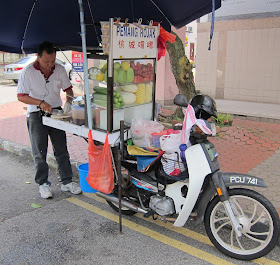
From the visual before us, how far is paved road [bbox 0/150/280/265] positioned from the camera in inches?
109

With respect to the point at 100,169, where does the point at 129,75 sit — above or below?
above

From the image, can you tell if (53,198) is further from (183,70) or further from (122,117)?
(183,70)

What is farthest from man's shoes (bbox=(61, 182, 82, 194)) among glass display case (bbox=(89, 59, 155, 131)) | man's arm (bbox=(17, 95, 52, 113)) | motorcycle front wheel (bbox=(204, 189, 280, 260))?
motorcycle front wheel (bbox=(204, 189, 280, 260))

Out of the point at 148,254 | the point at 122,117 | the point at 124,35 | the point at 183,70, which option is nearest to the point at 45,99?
the point at 122,117

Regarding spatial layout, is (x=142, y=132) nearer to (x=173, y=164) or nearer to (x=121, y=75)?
(x=173, y=164)

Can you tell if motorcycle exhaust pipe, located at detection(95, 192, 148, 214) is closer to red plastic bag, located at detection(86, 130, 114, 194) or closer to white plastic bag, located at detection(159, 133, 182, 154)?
red plastic bag, located at detection(86, 130, 114, 194)

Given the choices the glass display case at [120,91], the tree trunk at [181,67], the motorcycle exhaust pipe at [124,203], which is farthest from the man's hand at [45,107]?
the tree trunk at [181,67]

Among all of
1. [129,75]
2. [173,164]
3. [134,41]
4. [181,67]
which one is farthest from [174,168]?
[181,67]

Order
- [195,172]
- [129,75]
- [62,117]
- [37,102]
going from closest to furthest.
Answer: [195,172] → [129,75] → [62,117] → [37,102]

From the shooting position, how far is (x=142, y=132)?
10.2 feet

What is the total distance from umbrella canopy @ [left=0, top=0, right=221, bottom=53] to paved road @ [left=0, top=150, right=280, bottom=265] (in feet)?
6.02

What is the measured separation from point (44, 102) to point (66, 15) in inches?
41.4

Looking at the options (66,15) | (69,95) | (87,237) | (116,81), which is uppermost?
(66,15)

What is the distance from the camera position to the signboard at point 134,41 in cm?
291
